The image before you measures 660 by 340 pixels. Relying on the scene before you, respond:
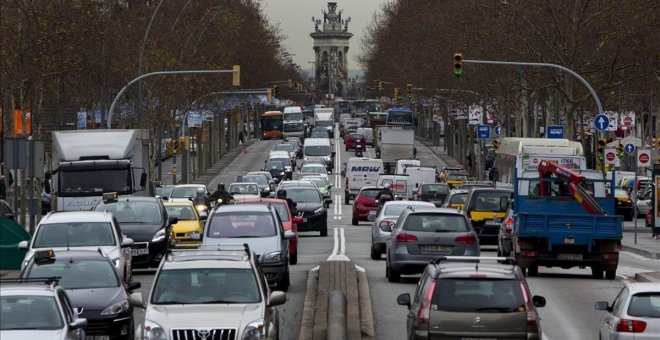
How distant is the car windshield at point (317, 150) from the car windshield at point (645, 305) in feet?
298

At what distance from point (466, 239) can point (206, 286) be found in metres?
11.2

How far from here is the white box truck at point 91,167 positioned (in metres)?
42.1

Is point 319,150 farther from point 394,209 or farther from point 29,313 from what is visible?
point 29,313

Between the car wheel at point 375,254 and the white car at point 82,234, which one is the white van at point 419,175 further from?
the white car at point 82,234

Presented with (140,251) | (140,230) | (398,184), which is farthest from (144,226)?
(398,184)

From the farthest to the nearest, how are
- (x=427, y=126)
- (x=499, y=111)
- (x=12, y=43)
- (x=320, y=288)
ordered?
(x=427, y=126), (x=499, y=111), (x=12, y=43), (x=320, y=288)

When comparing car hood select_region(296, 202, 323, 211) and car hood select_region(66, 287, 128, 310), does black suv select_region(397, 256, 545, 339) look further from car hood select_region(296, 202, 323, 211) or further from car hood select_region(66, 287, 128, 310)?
car hood select_region(296, 202, 323, 211)

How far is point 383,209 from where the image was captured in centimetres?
3825

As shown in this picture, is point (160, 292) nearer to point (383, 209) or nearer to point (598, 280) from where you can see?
point (598, 280)

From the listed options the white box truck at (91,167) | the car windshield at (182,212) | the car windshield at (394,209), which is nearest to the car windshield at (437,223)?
the car windshield at (394,209)

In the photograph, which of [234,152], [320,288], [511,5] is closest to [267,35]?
[234,152]

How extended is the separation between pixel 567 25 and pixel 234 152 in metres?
66.9

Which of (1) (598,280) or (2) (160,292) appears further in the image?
(1) (598,280)

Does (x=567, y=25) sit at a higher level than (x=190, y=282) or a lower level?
higher
